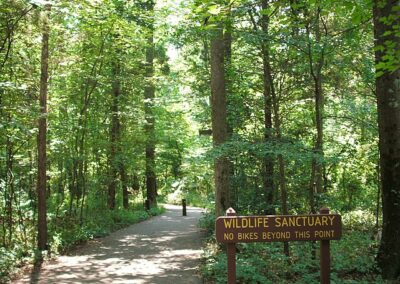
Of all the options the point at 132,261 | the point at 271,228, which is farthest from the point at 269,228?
the point at 132,261

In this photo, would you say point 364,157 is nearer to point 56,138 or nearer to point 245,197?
point 245,197

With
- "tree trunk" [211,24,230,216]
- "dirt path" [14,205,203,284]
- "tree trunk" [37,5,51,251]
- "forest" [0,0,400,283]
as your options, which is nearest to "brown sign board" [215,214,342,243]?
"forest" [0,0,400,283]

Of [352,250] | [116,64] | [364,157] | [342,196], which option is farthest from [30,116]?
[342,196]

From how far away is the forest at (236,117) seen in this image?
22.7 feet

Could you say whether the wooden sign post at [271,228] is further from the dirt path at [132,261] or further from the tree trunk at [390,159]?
the dirt path at [132,261]

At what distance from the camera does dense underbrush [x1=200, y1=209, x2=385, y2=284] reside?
715 centimetres

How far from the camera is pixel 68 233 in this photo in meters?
11.9

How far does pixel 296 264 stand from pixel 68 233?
693cm

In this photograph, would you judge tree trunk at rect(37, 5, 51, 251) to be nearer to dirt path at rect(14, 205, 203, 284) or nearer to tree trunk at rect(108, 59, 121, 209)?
dirt path at rect(14, 205, 203, 284)

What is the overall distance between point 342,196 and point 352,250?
27.5 ft

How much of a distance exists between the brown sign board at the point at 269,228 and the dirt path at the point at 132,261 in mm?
2881

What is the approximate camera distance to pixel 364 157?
14203 millimetres

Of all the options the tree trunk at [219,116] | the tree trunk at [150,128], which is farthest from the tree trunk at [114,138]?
the tree trunk at [219,116]

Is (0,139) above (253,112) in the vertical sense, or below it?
below
